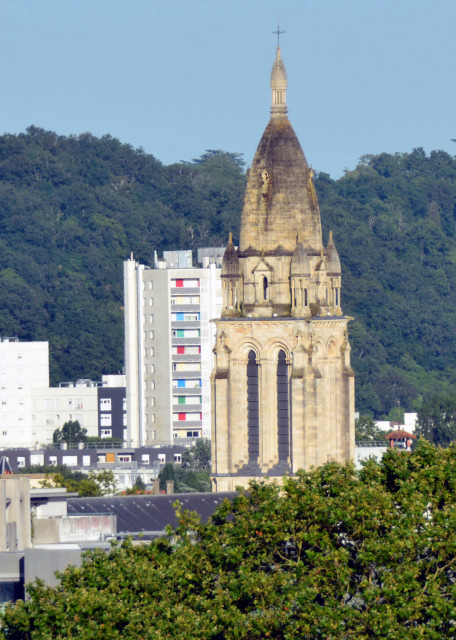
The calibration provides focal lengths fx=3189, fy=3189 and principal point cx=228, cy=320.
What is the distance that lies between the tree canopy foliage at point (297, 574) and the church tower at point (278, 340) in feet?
129

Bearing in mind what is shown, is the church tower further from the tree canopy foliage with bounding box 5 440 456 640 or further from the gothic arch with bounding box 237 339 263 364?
the tree canopy foliage with bounding box 5 440 456 640

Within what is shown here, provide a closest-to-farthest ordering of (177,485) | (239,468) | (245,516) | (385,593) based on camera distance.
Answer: (385,593) < (245,516) < (239,468) < (177,485)

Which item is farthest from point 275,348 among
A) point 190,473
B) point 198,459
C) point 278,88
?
point 198,459

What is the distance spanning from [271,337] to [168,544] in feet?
127

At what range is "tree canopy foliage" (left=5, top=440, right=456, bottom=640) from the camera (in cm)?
7481

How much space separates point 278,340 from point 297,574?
146ft

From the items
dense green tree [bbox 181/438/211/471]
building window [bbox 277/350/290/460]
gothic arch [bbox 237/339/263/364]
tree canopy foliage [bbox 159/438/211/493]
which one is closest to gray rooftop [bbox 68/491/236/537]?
building window [bbox 277/350/290/460]

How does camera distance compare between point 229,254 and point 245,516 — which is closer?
point 245,516

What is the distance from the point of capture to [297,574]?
252 feet

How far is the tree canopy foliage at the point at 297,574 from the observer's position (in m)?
74.8

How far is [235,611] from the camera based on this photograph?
75.6m

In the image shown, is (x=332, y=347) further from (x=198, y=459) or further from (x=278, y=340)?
(x=198, y=459)

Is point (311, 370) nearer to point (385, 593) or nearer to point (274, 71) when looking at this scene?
point (274, 71)

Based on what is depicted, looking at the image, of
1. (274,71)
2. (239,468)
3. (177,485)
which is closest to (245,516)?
(239,468)
